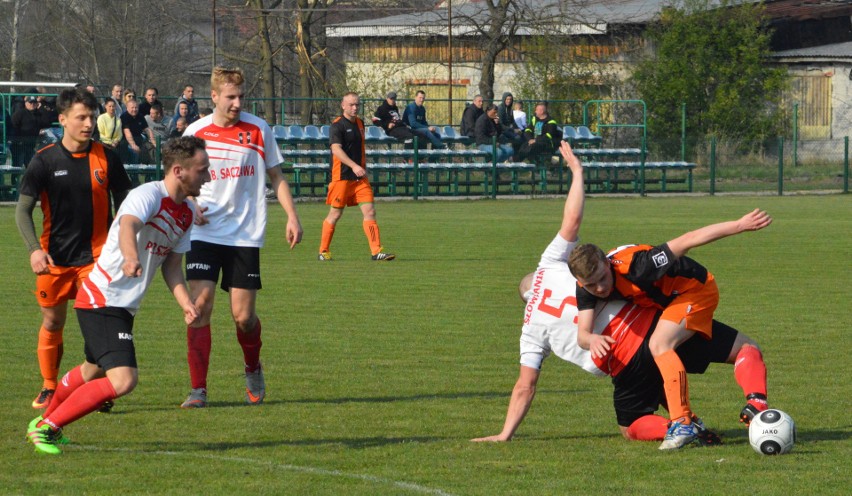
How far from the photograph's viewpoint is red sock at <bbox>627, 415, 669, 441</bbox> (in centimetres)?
620

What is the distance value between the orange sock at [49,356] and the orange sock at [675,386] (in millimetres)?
3311

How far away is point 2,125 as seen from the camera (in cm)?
2561

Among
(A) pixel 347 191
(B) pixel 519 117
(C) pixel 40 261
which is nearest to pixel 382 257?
(A) pixel 347 191

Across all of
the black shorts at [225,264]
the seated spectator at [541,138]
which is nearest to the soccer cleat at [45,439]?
the black shorts at [225,264]

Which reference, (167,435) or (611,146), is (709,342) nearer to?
(167,435)

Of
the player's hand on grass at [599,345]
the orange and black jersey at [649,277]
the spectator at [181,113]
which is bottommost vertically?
the player's hand on grass at [599,345]

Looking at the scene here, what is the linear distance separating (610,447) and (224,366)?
131 inches

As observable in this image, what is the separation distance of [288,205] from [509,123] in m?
23.2

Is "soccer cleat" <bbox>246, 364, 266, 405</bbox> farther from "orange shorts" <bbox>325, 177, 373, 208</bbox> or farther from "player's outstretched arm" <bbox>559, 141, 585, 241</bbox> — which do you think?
"orange shorts" <bbox>325, 177, 373, 208</bbox>

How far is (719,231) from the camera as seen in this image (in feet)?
19.1

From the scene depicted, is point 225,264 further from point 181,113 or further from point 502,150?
point 502,150

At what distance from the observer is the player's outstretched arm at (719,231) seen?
5.79m

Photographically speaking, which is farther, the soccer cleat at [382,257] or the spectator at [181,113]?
the spectator at [181,113]

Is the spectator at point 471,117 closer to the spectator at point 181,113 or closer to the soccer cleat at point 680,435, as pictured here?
the spectator at point 181,113
